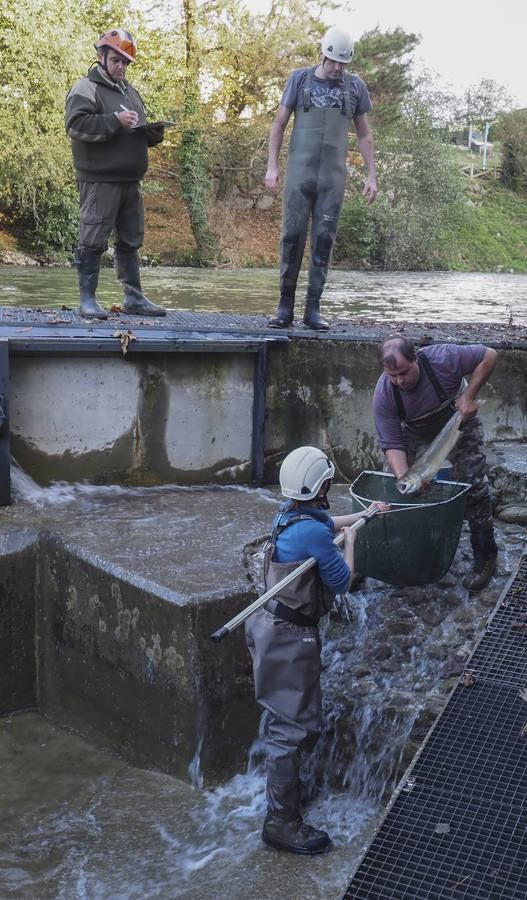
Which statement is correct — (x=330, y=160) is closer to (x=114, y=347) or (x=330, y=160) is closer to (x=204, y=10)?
(x=114, y=347)

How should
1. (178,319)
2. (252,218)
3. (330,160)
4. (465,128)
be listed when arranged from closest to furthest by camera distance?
(330,160) < (178,319) < (252,218) < (465,128)

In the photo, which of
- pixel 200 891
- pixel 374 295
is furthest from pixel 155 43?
pixel 200 891

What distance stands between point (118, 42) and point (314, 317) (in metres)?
2.56

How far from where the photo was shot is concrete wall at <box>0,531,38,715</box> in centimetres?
613

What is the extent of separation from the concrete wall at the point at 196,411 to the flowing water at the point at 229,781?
76cm

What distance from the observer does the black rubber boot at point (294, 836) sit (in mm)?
4594

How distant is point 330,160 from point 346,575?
4.03 meters

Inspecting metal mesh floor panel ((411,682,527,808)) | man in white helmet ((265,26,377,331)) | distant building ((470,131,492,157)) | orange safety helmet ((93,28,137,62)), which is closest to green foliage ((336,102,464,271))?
distant building ((470,131,492,157))

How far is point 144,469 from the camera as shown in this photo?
7.32 m

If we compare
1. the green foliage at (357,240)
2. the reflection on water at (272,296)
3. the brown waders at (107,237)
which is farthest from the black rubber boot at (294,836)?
the green foliage at (357,240)

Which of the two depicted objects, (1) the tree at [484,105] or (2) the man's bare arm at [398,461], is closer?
(2) the man's bare arm at [398,461]

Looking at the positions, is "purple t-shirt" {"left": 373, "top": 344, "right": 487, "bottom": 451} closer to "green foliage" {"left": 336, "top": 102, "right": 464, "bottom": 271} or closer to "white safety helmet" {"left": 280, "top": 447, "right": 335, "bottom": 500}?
"white safety helmet" {"left": 280, "top": 447, "right": 335, "bottom": 500}

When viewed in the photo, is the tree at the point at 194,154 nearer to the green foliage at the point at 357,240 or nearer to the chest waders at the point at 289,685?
the green foliage at the point at 357,240

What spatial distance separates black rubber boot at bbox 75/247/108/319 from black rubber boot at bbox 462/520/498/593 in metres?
3.75
